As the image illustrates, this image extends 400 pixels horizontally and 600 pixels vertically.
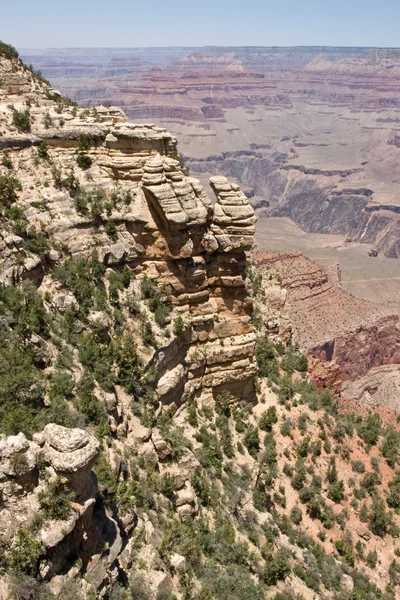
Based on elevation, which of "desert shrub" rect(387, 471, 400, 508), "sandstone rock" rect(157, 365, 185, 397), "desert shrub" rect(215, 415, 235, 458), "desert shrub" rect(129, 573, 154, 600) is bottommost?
"desert shrub" rect(387, 471, 400, 508)

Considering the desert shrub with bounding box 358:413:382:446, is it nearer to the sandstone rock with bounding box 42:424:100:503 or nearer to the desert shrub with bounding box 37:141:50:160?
the sandstone rock with bounding box 42:424:100:503

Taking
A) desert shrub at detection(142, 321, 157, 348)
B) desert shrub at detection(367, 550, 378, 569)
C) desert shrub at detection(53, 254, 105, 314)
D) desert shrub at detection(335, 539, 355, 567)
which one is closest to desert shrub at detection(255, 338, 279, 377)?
desert shrub at detection(142, 321, 157, 348)

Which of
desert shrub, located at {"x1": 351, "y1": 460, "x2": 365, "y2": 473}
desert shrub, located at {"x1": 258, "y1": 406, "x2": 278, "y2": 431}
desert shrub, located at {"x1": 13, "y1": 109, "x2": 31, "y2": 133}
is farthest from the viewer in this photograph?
desert shrub, located at {"x1": 351, "y1": 460, "x2": 365, "y2": 473}

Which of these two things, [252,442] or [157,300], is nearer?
[157,300]

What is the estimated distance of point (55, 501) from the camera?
40.2 ft

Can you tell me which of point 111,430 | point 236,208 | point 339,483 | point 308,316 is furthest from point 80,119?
point 308,316

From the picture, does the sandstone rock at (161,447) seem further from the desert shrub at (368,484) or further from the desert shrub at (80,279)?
the desert shrub at (368,484)

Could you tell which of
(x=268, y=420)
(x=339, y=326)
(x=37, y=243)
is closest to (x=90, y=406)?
(x=37, y=243)

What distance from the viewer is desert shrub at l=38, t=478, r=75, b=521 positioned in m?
12.2

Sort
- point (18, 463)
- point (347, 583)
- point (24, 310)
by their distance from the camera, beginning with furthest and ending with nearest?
point (347, 583) < point (24, 310) < point (18, 463)

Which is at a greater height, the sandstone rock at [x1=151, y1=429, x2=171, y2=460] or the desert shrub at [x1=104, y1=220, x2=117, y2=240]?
the desert shrub at [x1=104, y1=220, x2=117, y2=240]

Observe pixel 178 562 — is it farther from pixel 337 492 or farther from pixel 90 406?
pixel 337 492

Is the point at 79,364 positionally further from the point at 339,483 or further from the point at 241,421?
the point at 339,483

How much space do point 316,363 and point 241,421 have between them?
41.2ft
